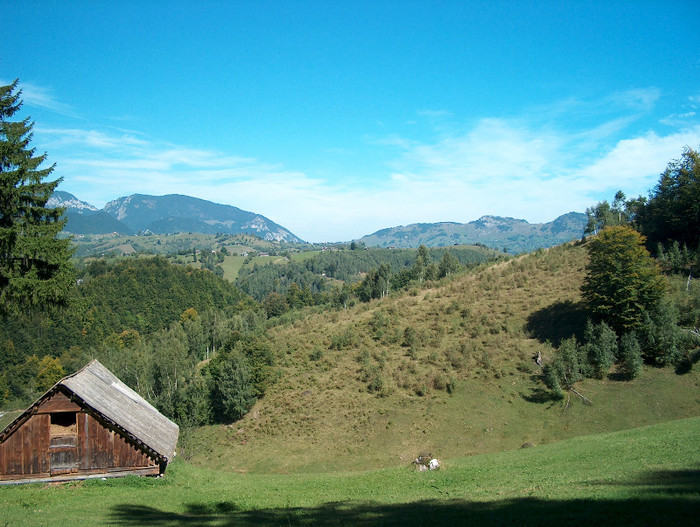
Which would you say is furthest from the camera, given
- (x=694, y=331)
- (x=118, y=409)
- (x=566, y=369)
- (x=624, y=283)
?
(x=624, y=283)

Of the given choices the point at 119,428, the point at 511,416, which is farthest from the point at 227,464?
the point at 511,416

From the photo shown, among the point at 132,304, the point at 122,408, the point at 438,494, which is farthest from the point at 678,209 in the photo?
the point at 132,304

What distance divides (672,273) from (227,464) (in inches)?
1930

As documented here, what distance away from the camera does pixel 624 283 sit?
35750 mm

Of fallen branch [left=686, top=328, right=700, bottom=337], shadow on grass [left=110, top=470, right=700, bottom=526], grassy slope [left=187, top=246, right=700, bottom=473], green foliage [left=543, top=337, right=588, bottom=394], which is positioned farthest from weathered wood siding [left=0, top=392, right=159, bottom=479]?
fallen branch [left=686, top=328, right=700, bottom=337]

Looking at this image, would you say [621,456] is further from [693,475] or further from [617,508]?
[617,508]

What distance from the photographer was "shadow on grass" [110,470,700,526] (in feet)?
35.2

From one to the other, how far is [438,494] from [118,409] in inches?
622

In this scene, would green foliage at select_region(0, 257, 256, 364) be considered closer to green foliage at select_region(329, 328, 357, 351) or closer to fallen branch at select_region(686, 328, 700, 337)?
green foliage at select_region(329, 328, 357, 351)

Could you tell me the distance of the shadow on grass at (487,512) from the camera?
35.2 feet

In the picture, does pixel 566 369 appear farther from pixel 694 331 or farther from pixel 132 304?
pixel 132 304

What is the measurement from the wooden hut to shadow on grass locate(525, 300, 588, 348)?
1416 inches

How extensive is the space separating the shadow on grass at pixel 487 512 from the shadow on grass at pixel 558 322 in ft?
90.6

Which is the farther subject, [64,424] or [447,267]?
[447,267]
